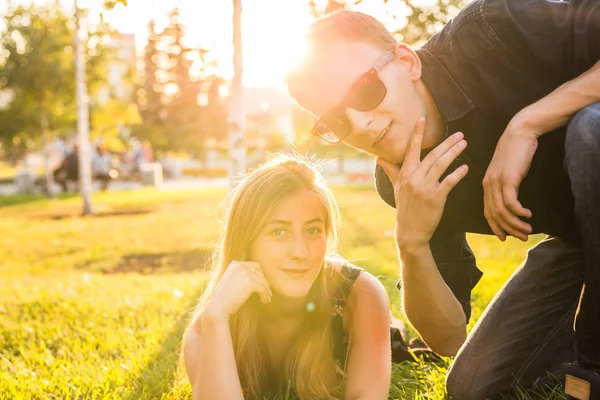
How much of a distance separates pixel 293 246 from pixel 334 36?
0.96m

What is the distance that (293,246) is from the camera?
282 cm

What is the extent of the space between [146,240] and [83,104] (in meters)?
5.46

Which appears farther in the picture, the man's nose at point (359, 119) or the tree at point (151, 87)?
the tree at point (151, 87)

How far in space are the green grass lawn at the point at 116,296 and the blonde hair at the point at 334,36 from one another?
138 cm

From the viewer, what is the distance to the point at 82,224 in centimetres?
1286

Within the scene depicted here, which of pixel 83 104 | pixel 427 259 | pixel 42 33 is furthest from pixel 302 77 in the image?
pixel 42 33

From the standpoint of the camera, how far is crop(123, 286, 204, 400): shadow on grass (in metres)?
3.35

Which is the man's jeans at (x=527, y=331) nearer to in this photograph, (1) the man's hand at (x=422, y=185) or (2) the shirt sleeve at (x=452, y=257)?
(2) the shirt sleeve at (x=452, y=257)

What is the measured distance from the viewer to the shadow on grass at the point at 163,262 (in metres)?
8.23

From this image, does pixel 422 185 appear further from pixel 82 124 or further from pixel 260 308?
pixel 82 124

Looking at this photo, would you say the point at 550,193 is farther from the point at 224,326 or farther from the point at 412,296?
the point at 224,326

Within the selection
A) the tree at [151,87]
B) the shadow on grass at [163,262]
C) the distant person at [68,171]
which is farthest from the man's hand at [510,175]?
the tree at [151,87]

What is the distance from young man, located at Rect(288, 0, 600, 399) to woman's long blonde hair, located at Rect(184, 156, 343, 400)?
479 mm

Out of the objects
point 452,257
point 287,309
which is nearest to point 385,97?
point 452,257
